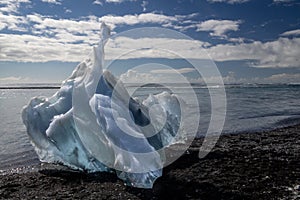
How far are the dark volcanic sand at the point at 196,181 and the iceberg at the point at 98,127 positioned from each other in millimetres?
455

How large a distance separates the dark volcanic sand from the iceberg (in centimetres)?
45

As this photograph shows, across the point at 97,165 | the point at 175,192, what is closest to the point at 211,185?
the point at 175,192

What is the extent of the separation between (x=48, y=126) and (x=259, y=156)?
7.15 metres

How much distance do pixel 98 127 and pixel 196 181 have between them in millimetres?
3110

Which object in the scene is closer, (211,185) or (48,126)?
(211,185)

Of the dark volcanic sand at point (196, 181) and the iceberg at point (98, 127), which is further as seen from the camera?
the iceberg at point (98, 127)

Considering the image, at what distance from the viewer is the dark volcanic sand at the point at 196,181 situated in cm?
823

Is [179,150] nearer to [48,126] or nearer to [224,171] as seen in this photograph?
[224,171]

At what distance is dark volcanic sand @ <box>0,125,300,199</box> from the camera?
823 centimetres

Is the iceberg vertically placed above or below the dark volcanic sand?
above

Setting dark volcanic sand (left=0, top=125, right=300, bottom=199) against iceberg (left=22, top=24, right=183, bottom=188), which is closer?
dark volcanic sand (left=0, top=125, right=300, bottom=199)

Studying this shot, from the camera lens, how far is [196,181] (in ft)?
29.9

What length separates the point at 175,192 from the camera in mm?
8367

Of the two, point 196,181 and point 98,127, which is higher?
point 98,127
